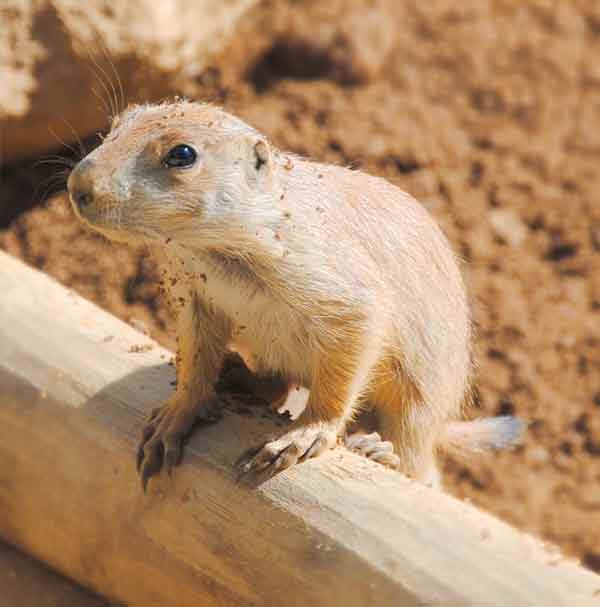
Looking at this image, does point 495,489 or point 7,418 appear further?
point 495,489

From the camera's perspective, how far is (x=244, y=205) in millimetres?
3168

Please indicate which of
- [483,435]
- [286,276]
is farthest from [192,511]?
[483,435]

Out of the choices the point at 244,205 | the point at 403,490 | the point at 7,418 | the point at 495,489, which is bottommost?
the point at 495,489

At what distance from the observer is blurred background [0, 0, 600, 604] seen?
17.7 ft

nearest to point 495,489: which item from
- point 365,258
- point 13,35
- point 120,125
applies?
point 365,258

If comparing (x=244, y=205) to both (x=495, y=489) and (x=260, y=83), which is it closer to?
(x=495, y=489)

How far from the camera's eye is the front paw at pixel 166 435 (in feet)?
11.0

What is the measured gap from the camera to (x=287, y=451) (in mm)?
3262

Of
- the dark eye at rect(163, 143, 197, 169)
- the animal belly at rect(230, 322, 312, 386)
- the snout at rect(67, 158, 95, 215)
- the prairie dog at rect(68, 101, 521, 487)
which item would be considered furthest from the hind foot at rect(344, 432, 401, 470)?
the snout at rect(67, 158, 95, 215)

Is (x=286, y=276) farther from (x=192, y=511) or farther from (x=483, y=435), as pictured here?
(x=483, y=435)

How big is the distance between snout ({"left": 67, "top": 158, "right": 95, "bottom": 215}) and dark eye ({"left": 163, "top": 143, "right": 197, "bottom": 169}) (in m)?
0.22

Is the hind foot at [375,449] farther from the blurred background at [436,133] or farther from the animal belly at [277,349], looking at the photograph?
the blurred background at [436,133]

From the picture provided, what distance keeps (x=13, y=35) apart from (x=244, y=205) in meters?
2.70

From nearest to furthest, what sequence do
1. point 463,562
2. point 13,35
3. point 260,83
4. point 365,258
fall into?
point 463,562 → point 365,258 → point 13,35 → point 260,83
